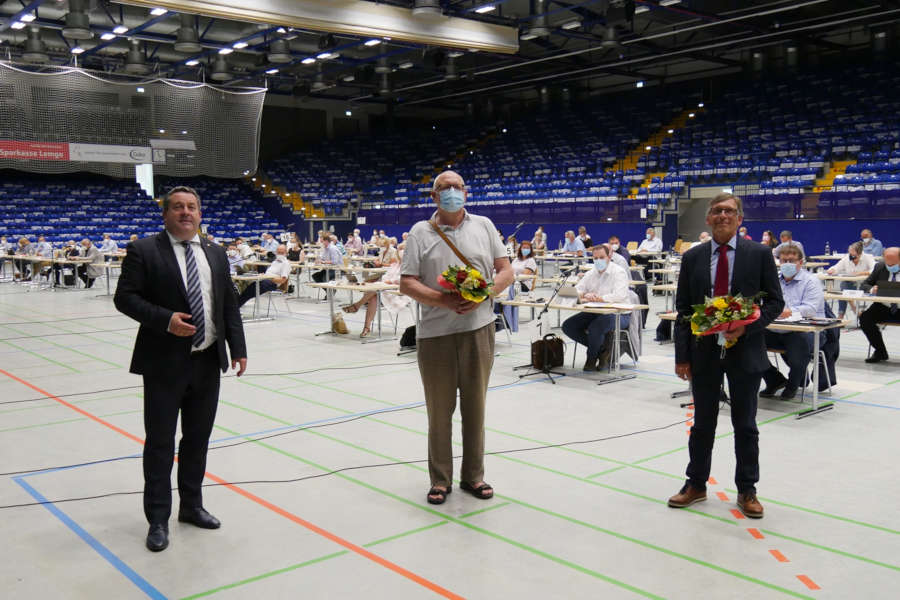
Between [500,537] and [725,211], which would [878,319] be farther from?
[500,537]

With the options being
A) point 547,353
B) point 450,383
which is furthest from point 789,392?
point 450,383

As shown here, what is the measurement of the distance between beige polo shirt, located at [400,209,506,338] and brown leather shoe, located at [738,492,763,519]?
1638 millimetres

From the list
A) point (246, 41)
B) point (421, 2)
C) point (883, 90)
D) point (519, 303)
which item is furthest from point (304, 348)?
point (883, 90)

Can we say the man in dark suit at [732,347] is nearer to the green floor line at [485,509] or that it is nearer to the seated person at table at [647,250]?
the green floor line at [485,509]

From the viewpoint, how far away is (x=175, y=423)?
380 cm

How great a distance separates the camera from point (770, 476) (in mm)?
4809

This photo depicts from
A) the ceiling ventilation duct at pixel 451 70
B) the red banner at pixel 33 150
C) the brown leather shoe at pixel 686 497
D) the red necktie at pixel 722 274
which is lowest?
the brown leather shoe at pixel 686 497

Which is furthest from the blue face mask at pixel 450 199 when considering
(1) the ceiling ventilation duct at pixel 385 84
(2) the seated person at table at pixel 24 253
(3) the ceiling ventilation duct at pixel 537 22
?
(1) the ceiling ventilation duct at pixel 385 84

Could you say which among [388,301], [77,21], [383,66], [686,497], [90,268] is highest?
[383,66]

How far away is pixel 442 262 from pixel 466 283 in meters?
0.28

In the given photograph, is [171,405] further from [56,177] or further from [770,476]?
[56,177]

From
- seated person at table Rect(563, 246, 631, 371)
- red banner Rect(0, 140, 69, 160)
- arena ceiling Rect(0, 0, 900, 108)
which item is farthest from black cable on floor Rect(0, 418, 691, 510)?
arena ceiling Rect(0, 0, 900, 108)

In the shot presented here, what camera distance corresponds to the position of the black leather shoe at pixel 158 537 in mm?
3713

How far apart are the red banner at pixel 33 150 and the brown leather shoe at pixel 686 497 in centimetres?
1181
